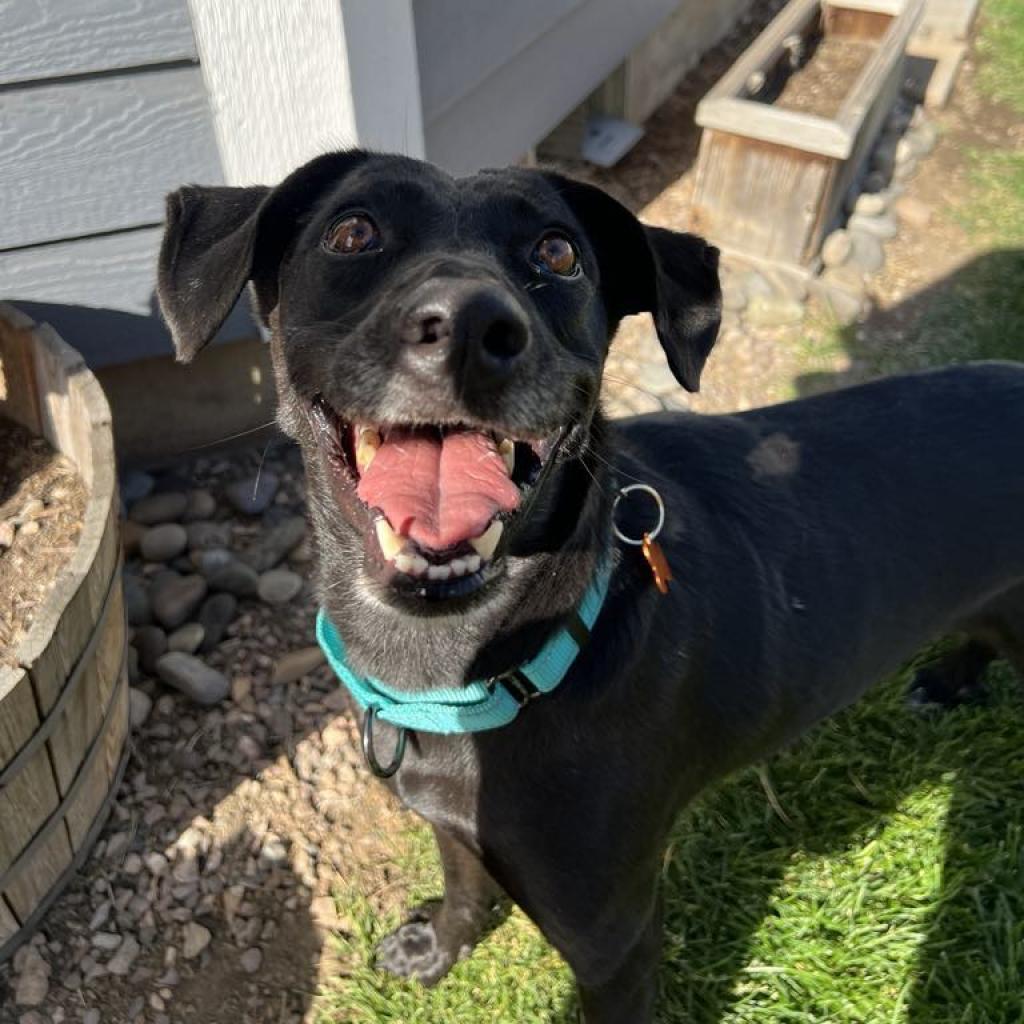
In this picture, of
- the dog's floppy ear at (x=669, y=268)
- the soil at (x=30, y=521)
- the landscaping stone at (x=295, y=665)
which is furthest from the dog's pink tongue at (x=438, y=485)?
the landscaping stone at (x=295, y=665)

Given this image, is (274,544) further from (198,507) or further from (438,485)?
(438,485)

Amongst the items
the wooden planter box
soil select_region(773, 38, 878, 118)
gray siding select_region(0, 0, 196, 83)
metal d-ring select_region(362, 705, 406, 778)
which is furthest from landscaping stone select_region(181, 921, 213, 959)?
soil select_region(773, 38, 878, 118)

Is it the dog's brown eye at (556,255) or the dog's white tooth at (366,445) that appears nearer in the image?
the dog's white tooth at (366,445)

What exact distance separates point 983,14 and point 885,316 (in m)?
3.94

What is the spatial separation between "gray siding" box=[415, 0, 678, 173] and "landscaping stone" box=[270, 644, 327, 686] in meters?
1.91

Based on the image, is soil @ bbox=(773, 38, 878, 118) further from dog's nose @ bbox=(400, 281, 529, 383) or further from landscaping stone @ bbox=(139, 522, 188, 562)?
dog's nose @ bbox=(400, 281, 529, 383)

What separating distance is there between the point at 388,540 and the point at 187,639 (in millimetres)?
1759

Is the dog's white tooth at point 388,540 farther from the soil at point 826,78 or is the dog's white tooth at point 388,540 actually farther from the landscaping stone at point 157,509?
the soil at point 826,78

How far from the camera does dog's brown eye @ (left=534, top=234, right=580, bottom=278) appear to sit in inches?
76.4

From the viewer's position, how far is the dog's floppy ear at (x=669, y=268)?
6.62 feet

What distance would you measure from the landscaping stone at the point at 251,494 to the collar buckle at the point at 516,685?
189 centimetres

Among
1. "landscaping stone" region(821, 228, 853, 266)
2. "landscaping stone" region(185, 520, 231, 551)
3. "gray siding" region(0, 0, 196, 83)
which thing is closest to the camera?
"gray siding" region(0, 0, 196, 83)

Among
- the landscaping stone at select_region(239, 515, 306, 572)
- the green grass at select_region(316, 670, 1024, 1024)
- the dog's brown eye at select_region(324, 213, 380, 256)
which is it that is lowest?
the green grass at select_region(316, 670, 1024, 1024)

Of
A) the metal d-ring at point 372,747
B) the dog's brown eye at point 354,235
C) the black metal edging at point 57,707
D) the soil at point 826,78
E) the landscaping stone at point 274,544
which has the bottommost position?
the landscaping stone at point 274,544
